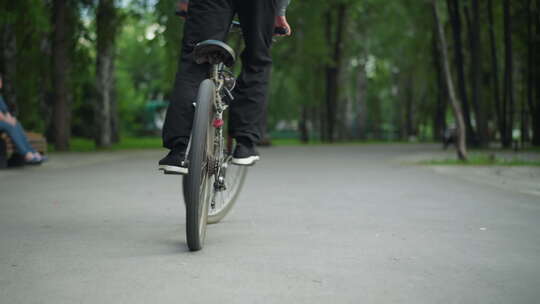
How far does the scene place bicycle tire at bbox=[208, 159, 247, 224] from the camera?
526 cm

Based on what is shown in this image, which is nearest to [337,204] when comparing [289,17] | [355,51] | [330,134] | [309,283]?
[309,283]

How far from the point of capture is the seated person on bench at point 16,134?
1034cm

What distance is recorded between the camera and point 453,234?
5.04 meters

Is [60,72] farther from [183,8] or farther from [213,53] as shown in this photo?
[213,53]

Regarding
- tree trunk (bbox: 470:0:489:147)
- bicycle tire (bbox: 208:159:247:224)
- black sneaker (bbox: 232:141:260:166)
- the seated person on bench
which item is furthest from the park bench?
tree trunk (bbox: 470:0:489:147)

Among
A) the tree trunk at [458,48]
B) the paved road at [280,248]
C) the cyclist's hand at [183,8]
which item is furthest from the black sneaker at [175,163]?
the tree trunk at [458,48]

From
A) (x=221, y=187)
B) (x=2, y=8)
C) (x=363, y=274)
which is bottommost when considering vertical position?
(x=363, y=274)

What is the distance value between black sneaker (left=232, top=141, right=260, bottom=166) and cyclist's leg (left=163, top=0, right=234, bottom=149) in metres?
0.54

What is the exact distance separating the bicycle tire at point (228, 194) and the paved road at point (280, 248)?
11 cm

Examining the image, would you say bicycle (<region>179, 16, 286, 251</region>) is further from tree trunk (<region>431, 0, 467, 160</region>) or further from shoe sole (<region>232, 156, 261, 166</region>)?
tree trunk (<region>431, 0, 467, 160</region>)

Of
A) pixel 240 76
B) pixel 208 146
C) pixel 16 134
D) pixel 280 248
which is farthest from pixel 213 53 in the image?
pixel 16 134

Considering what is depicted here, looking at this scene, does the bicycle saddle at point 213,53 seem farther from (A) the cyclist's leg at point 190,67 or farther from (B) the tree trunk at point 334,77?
(B) the tree trunk at point 334,77

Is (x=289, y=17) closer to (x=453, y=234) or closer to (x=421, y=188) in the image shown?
(x=421, y=188)

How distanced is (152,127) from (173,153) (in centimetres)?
6263
